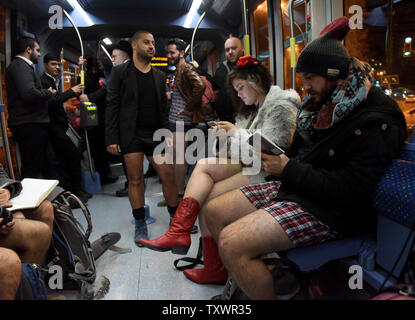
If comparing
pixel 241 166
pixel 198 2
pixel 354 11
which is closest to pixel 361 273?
pixel 241 166

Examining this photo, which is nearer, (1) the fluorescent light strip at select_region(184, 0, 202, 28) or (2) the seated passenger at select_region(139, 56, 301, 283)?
(2) the seated passenger at select_region(139, 56, 301, 283)

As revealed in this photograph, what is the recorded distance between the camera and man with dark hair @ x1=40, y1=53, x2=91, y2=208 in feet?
11.5

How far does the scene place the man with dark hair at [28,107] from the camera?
2.95m

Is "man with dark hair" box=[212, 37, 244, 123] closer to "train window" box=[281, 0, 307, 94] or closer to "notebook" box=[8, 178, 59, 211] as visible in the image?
Result: "train window" box=[281, 0, 307, 94]

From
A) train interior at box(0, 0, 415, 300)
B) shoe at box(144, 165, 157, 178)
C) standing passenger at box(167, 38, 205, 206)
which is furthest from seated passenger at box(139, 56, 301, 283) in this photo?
shoe at box(144, 165, 157, 178)

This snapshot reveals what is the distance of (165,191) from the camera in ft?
9.10

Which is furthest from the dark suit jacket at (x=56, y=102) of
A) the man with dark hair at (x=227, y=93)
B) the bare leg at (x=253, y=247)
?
the bare leg at (x=253, y=247)

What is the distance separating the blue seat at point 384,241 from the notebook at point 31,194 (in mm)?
1207

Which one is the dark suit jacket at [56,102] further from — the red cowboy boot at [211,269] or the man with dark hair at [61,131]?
the red cowboy boot at [211,269]

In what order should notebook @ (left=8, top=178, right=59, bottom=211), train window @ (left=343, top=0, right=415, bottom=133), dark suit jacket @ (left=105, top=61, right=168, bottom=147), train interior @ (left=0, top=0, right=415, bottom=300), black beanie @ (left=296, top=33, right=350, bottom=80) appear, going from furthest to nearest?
dark suit jacket @ (left=105, top=61, right=168, bottom=147) → train window @ (left=343, top=0, right=415, bottom=133) → notebook @ (left=8, top=178, right=59, bottom=211) → train interior @ (left=0, top=0, right=415, bottom=300) → black beanie @ (left=296, top=33, right=350, bottom=80)

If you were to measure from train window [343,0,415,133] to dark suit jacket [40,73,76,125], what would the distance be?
295cm

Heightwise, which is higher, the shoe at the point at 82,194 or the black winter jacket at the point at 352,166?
the black winter jacket at the point at 352,166

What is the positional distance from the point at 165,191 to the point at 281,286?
61.8 inches

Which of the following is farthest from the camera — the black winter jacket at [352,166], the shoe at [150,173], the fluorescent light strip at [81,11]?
the shoe at [150,173]
